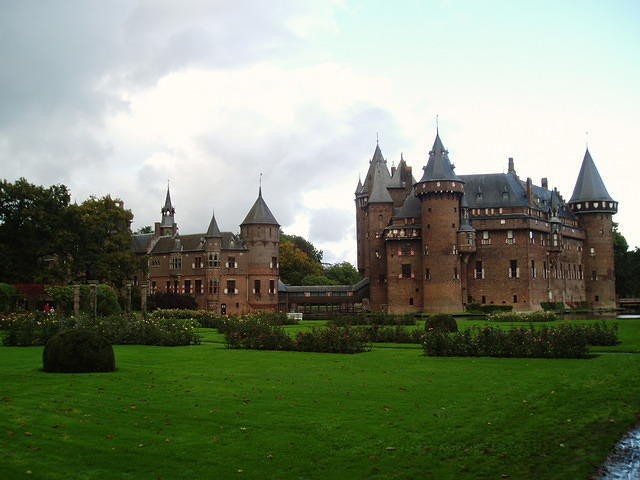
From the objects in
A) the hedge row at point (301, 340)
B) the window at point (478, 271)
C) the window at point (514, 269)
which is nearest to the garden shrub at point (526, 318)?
the window at point (514, 269)

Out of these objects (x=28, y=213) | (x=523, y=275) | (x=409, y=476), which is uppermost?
(x=28, y=213)

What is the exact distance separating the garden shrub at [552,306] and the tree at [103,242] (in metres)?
42.7

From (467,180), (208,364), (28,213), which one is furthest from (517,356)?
(467,180)

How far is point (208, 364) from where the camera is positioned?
67.4 ft

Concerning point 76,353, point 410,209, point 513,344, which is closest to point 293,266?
point 410,209

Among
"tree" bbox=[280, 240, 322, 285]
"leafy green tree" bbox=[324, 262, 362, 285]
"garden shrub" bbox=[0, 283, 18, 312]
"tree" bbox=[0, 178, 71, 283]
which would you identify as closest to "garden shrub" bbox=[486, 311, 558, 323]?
"garden shrub" bbox=[0, 283, 18, 312]

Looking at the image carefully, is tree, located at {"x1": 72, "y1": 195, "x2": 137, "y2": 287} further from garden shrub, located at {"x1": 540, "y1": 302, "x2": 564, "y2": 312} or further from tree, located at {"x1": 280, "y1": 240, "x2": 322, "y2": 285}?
garden shrub, located at {"x1": 540, "y1": 302, "x2": 564, "y2": 312}

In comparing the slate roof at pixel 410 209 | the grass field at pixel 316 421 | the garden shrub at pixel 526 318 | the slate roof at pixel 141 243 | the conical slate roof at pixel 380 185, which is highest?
the conical slate roof at pixel 380 185

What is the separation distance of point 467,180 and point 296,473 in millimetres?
71872

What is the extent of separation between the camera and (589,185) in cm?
8331

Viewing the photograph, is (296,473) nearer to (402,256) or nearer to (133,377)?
(133,377)

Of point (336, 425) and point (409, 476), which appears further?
point (336, 425)

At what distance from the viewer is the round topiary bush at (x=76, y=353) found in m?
17.0

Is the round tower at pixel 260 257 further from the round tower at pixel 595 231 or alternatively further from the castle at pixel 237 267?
the round tower at pixel 595 231
